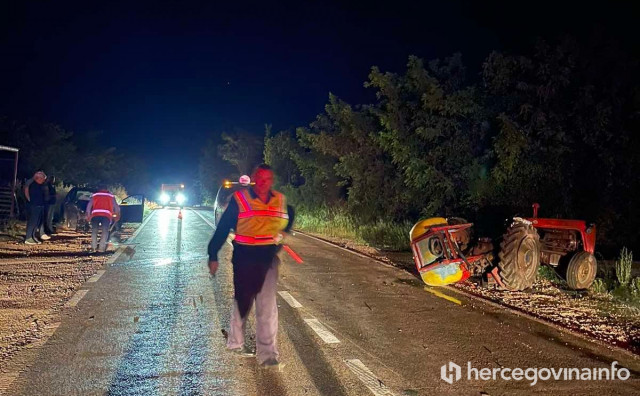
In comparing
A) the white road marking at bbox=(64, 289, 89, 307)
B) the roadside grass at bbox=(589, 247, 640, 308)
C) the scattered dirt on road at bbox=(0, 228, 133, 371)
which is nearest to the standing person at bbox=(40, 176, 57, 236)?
the scattered dirt on road at bbox=(0, 228, 133, 371)

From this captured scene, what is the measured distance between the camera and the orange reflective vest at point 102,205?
13.8m

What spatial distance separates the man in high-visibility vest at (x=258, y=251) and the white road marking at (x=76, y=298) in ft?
11.5

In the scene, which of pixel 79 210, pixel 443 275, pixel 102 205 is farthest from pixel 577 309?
pixel 79 210

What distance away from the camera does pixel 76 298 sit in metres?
8.37

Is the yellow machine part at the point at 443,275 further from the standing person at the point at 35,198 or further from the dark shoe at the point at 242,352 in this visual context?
the standing person at the point at 35,198

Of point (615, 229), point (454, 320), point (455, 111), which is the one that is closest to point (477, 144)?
point (455, 111)

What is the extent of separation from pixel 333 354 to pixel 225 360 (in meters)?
1.12

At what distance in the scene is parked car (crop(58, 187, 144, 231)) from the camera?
1870 cm

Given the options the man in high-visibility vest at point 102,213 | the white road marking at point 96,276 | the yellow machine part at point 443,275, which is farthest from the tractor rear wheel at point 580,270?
the man in high-visibility vest at point 102,213

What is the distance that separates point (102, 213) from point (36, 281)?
421 cm

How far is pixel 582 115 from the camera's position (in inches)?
559

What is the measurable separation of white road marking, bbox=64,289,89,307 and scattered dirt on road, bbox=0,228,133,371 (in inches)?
3.7

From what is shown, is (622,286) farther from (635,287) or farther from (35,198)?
(35,198)

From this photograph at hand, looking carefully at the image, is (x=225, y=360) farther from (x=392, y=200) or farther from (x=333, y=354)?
(x=392, y=200)
